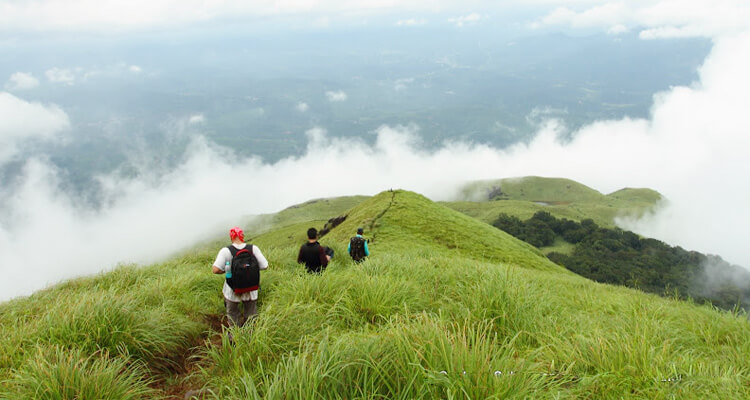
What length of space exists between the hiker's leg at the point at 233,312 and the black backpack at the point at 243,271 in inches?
15.5

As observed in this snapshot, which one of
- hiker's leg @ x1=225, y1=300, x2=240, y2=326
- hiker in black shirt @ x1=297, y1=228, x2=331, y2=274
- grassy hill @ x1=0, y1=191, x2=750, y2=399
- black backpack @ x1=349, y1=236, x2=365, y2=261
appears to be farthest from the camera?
black backpack @ x1=349, y1=236, x2=365, y2=261

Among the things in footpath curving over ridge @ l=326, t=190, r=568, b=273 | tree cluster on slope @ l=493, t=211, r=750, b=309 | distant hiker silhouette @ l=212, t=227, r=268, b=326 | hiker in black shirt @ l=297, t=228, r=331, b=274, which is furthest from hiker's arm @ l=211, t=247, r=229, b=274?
tree cluster on slope @ l=493, t=211, r=750, b=309

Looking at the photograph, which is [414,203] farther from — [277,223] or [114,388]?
[277,223]

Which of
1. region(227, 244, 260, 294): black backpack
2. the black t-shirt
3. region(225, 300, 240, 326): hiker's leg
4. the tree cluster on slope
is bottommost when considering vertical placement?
the tree cluster on slope

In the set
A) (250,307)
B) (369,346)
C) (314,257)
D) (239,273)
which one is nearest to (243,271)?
(239,273)

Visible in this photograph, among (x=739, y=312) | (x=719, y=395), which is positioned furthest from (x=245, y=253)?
(x=739, y=312)

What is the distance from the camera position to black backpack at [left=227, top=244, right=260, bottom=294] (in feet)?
24.7

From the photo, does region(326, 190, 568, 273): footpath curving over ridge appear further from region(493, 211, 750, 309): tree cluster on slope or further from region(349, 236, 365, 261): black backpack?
region(493, 211, 750, 309): tree cluster on slope

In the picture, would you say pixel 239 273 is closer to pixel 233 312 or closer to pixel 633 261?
pixel 233 312

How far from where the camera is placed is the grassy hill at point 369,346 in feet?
12.3

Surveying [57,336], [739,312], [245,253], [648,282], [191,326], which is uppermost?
[245,253]

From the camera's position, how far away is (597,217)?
508 feet

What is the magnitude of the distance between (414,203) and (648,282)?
57.6 meters

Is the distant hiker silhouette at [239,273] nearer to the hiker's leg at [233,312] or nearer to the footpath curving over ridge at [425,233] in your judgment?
the hiker's leg at [233,312]
